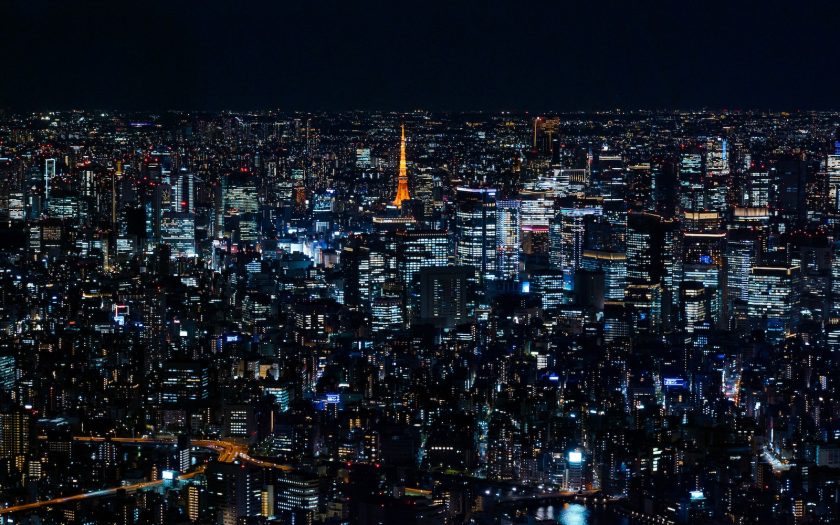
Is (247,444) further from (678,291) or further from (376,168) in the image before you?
(376,168)

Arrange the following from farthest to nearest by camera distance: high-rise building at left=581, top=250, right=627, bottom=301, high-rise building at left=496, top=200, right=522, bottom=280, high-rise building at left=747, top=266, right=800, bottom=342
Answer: high-rise building at left=496, top=200, right=522, bottom=280
high-rise building at left=581, top=250, right=627, bottom=301
high-rise building at left=747, top=266, right=800, bottom=342

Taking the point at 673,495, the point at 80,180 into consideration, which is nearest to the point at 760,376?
the point at 673,495

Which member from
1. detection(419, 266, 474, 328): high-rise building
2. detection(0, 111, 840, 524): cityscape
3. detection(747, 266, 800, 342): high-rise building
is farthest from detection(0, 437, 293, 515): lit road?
detection(747, 266, 800, 342): high-rise building

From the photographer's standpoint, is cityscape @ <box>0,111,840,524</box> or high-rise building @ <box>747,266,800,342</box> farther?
high-rise building @ <box>747,266,800,342</box>

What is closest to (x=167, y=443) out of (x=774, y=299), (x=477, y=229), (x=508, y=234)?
(x=774, y=299)

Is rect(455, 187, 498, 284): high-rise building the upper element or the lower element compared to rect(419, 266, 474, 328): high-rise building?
upper

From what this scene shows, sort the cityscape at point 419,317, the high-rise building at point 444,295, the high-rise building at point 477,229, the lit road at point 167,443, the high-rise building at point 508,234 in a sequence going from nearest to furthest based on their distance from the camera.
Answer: the lit road at point 167,443 < the cityscape at point 419,317 < the high-rise building at point 444,295 < the high-rise building at point 477,229 < the high-rise building at point 508,234

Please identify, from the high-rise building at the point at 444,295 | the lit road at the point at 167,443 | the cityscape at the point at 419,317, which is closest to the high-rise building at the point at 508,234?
the cityscape at the point at 419,317

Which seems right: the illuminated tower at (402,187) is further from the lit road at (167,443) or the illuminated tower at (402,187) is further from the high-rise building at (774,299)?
the lit road at (167,443)

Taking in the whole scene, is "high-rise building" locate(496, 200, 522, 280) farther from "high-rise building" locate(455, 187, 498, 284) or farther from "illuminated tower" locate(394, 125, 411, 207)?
"illuminated tower" locate(394, 125, 411, 207)
